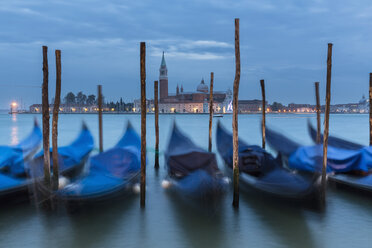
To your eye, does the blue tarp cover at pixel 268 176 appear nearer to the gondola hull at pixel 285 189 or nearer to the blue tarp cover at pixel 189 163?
the gondola hull at pixel 285 189

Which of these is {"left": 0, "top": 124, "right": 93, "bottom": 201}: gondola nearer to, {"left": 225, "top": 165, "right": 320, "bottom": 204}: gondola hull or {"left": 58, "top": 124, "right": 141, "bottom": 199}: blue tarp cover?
{"left": 58, "top": 124, "right": 141, "bottom": 199}: blue tarp cover

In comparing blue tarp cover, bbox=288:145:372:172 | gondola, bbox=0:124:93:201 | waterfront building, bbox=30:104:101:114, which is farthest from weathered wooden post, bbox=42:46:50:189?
waterfront building, bbox=30:104:101:114

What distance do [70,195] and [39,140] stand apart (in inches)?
198

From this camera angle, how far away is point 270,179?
18.4ft

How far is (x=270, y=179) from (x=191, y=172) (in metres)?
1.43

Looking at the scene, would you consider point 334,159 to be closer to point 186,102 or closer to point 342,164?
point 342,164

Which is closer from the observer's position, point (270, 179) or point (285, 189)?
point (285, 189)

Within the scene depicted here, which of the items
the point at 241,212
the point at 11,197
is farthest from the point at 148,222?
the point at 11,197

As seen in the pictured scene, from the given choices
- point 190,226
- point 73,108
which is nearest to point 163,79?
→ point 73,108

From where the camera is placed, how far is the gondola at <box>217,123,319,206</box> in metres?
5.09

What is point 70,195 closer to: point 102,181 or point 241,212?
point 102,181

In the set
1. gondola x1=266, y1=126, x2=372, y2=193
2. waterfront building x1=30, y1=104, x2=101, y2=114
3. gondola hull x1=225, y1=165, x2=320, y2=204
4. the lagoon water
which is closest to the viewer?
the lagoon water

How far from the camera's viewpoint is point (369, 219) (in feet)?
17.6

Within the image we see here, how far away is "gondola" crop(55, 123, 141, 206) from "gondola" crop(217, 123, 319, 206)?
2.05 metres
